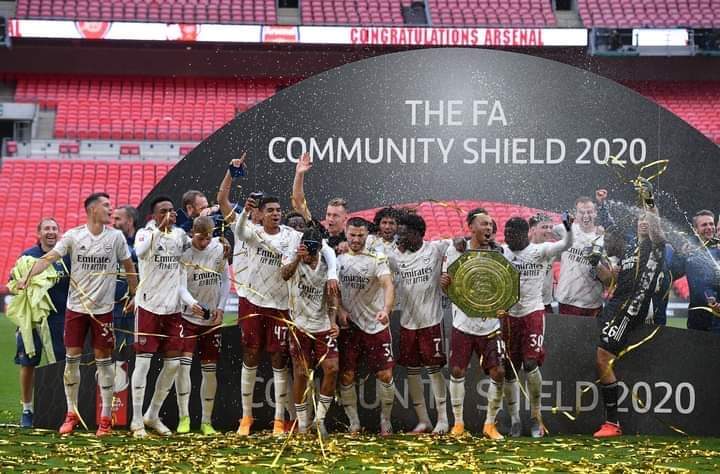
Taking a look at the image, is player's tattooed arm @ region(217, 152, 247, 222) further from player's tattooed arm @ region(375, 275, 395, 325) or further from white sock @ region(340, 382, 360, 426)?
white sock @ region(340, 382, 360, 426)

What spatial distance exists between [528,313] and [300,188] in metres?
2.29

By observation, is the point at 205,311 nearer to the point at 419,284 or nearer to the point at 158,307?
the point at 158,307

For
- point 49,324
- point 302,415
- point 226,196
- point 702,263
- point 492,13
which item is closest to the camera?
point 302,415

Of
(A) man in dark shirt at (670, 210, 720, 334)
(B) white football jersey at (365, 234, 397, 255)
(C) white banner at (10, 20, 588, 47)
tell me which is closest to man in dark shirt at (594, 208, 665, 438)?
(A) man in dark shirt at (670, 210, 720, 334)

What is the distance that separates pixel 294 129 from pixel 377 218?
4.06ft

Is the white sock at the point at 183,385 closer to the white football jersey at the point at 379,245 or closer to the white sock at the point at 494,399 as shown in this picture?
the white football jersey at the point at 379,245

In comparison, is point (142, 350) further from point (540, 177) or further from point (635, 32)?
point (635, 32)

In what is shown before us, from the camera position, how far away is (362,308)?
985cm

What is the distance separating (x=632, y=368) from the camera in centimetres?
1035

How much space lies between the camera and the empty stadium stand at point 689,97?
30291mm

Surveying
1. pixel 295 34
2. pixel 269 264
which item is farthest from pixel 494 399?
pixel 295 34

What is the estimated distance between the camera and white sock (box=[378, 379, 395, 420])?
394 inches

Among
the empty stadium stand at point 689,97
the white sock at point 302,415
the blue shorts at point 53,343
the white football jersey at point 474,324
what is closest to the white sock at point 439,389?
the white football jersey at point 474,324

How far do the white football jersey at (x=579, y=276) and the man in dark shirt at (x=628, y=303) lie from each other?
36cm
